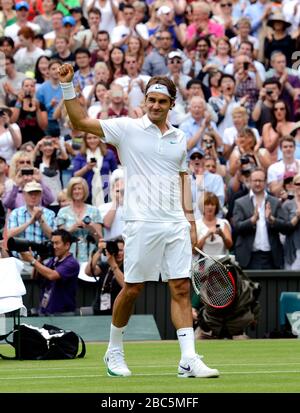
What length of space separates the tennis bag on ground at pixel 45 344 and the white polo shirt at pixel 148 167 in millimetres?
2816

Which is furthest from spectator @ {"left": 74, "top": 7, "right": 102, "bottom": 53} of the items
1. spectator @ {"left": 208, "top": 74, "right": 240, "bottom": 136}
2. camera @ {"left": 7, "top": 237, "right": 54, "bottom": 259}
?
camera @ {"left": 7, "top": 237, "right": 54, "bottom": 259}

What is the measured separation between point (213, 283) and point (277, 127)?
912 centimetres

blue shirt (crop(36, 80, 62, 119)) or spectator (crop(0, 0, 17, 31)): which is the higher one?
spectator (crop(0, 0, 17, 31))

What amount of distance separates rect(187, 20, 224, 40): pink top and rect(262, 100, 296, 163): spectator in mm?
3029

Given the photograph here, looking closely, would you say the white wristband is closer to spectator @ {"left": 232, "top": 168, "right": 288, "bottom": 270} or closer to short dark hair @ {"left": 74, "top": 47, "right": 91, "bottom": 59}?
spectator @ {"left": 232, "top": 168, "right": 288, "bottom": 270}

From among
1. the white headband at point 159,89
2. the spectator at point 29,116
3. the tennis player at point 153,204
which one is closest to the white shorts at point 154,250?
the tennis player at point 153,204

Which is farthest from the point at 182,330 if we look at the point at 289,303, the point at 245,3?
the point at 245,3

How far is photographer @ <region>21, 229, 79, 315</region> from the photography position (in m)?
15.0

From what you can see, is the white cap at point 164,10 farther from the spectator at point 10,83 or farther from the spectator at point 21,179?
the spectator at point 21,179

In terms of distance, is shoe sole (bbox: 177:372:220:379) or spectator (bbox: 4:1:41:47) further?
spectator (bbox: 4:1:41:47)

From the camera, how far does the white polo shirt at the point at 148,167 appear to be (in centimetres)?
990

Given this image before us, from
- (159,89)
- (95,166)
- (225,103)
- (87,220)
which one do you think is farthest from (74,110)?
(225,103)

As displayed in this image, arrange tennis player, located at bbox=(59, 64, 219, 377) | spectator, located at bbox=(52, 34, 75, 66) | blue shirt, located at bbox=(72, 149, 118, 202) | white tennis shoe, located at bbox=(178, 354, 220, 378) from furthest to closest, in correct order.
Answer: spectator, located at bbox=(52, 34, 75, 66)
blue shirt, located at bbox=(72, 149, 118, 202)
tennis player, located at bbox=(59, 64, 219, 377)
white tennis shoe, located at bbox=(178, 354, 220, 378)

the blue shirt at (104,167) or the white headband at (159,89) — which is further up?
the white headband at (159,89)
